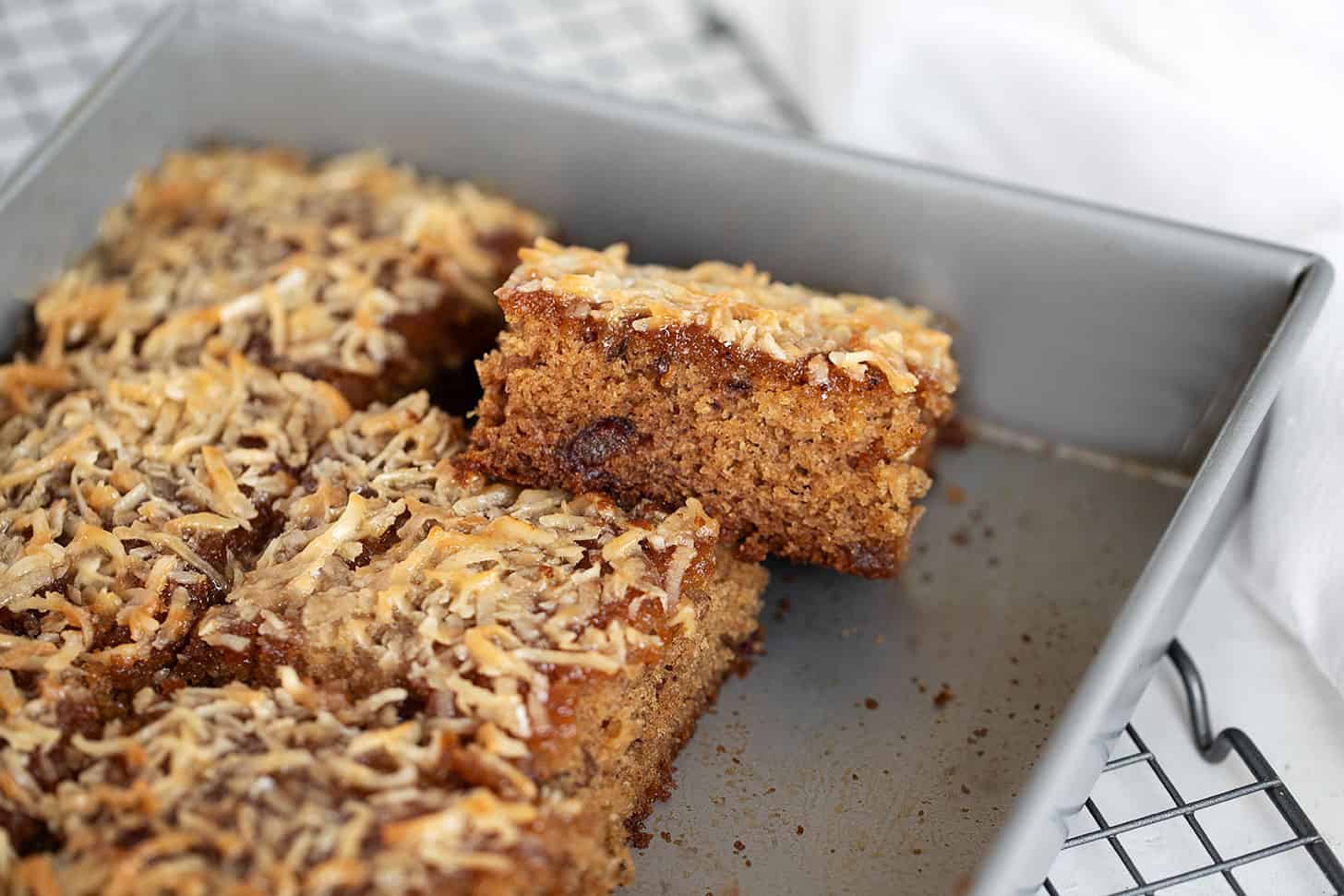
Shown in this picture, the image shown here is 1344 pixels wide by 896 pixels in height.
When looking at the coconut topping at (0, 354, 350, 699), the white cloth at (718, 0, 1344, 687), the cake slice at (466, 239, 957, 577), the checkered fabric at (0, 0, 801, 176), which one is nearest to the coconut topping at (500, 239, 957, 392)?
the cake slice at (466, 239, 957, 577)

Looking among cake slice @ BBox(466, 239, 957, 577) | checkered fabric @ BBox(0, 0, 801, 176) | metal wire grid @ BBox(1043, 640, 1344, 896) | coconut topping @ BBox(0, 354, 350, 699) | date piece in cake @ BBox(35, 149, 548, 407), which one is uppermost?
checkered fabric @ BBox(0, 0, 801, 176)

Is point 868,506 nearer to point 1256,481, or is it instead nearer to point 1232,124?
point 1256,481

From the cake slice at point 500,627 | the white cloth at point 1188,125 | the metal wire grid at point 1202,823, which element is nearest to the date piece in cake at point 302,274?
the cake slice at point 500,627

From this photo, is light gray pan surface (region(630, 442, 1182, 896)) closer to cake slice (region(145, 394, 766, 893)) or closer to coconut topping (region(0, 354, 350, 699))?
cake slice (region(145, 394, 766, 893))

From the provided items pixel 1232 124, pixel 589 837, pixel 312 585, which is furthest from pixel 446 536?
pixel 1232 124

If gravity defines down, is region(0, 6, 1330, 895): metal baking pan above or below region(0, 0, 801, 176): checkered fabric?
below

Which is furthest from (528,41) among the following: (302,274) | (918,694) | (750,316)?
(918,694)

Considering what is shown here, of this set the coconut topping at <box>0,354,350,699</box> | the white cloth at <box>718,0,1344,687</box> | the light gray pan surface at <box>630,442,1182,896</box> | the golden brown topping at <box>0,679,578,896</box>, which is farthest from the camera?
the white cloth at <box>718,0,1344,687</box>
